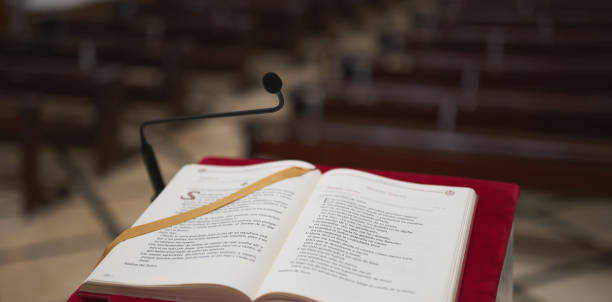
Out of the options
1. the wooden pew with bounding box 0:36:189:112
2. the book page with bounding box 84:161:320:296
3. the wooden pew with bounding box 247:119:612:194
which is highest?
the wooden pew with bounding box 0:36:189:112

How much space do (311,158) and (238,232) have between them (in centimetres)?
129

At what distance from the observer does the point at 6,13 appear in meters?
5.18

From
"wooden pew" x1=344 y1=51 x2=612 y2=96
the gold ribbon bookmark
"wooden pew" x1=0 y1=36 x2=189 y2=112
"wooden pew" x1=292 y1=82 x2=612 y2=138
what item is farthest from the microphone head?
"wooden pew" x1=0 y1=36 x2=189 y2=112

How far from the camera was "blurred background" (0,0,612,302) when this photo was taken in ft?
5.98

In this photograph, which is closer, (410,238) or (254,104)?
(410,238)

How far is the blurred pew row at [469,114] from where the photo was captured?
1.82 metres

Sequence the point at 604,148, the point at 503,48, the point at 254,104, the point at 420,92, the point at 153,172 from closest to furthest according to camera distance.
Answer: the point at 153,172 < the point at 604,148 < the point at 420,92 < the point at 503,48 < the point at 254,104

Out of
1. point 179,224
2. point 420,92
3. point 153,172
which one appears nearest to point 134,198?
point 420,92

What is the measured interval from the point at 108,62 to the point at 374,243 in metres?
3.01

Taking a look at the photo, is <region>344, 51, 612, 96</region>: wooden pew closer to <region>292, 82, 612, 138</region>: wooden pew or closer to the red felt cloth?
<region>292, 82, 612, 138</region>: wooden pew

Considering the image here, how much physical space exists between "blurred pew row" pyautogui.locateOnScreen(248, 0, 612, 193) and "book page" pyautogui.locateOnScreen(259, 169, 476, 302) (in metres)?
1.10

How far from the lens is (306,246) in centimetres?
67

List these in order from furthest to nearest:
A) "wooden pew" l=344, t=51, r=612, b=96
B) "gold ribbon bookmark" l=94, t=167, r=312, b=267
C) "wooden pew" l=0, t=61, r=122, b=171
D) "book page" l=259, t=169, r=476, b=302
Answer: "wooden pew" l=0, t=61, r=122, b=171 → "wooden pew" l=344, t=51, r=612, b=96 → "gold ribbon bookmark" l=94, t=167, r=312, b=267 → "book page" l=259, t=169, r=476, b=302

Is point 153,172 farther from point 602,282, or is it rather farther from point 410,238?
point 602,282
